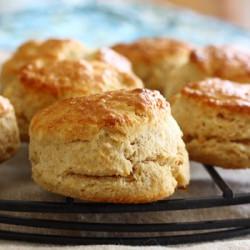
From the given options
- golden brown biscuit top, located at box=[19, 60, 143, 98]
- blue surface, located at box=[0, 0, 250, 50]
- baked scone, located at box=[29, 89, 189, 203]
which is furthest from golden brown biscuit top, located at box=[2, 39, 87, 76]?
blue surface, located at box=[0, 0, 250, 50]

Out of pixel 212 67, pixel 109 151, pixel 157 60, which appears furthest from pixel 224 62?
pixel 109 151

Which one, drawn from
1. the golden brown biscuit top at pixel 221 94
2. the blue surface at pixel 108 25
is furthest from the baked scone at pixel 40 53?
the blue surface at pixel 108 25

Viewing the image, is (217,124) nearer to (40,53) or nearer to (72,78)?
(72,78)

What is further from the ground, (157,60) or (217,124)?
(217,124)

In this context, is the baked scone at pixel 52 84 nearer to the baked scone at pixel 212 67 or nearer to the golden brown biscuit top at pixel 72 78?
the golden brown biscuit top at pixel 72 78

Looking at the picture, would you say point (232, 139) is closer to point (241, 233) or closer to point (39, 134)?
point (241, 233)

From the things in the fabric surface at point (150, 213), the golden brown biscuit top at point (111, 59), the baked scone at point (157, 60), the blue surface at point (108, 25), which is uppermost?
the golden brown biscuit top at point (111, 59)
